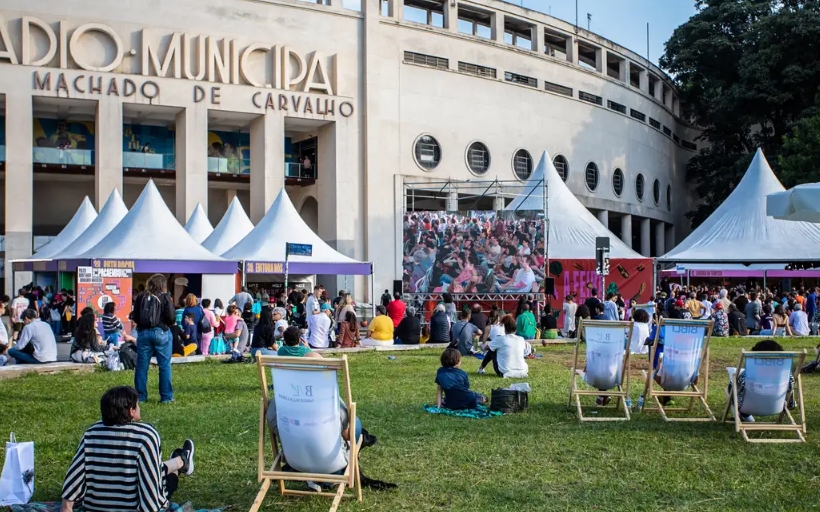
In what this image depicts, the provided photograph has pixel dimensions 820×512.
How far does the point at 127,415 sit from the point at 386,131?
32734mm

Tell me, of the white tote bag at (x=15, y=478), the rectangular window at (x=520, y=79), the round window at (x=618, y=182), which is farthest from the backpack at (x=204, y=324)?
the round window at (x=618, y=182)

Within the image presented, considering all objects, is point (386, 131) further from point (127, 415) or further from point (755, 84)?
point (127, 415)

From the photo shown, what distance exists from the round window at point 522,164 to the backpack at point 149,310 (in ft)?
106

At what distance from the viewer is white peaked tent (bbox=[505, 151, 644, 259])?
1018 inches

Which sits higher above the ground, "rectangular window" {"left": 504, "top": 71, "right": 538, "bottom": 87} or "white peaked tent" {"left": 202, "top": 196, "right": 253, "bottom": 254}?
"rectangular window" {"left": 504, "top": 71, "right": 538, "bottom": 87}

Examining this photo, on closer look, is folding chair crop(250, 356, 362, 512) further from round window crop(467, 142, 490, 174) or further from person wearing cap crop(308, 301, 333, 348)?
round window crop(467, 142, 490, 174)

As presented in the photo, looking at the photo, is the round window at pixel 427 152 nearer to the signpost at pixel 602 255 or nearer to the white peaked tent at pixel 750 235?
the white peaked tent at pixel 750 235

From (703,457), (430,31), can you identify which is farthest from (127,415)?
(430,31)

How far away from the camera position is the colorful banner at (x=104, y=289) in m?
18.0

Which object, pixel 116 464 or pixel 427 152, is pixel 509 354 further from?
pixel 427 152

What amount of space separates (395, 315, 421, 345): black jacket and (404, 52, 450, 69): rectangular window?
21190mm

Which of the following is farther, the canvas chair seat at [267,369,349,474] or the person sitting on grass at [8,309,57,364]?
the person sitting on grass at [8,309,57,364]

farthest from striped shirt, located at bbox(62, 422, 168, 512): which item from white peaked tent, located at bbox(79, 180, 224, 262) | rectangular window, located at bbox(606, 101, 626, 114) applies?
rectangular window, located at bbox(606, 101, 626, 114)

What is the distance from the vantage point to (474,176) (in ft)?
129
